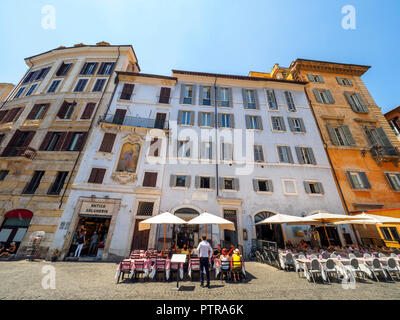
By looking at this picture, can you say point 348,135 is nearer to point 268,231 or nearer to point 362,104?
point 362,104

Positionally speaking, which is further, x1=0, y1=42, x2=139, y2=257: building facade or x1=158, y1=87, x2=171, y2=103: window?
x1=158, y1=87, x2=171, y2=103: window

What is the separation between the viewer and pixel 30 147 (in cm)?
1347

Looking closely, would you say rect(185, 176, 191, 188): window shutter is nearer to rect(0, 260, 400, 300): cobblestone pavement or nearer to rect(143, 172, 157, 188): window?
rect(143, 172, 157, 188): window

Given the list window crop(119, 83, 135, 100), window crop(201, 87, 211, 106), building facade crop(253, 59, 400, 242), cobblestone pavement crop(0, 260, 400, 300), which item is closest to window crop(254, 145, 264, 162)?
building facade crop(253, 59, 400, 242)

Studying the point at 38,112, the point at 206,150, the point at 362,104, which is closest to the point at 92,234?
the point at 206,150

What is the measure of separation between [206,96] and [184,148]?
7092mm

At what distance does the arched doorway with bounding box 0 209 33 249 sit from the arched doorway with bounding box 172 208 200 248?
10591 millimetres

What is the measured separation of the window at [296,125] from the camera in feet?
54.6

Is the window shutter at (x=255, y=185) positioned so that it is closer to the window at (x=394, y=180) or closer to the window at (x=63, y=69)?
the window at (x=394, y=180)

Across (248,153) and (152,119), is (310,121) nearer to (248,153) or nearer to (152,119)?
(248,153)

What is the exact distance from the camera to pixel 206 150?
15031 millimetres

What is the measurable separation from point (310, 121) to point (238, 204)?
12.1 m

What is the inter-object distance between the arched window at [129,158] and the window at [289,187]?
42.5ft

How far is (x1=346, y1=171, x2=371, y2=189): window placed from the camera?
1429 cm
